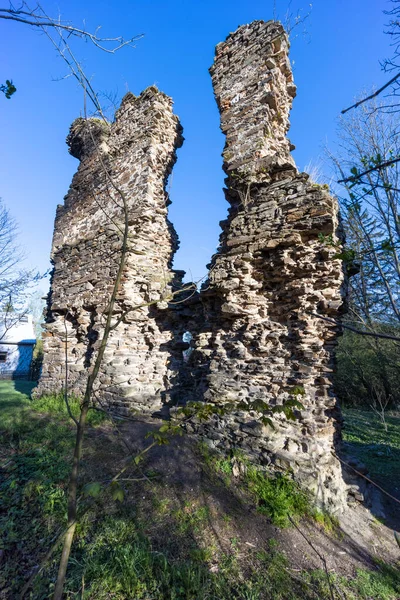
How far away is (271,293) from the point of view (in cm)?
503

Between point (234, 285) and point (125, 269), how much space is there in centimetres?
296

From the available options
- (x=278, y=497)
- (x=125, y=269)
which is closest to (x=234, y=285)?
(x=125, y=269)

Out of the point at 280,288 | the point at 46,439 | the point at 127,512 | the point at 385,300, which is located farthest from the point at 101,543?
the point at 385,300

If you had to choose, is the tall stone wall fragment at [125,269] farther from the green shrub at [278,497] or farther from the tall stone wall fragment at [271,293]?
the green shrub at [278,497]

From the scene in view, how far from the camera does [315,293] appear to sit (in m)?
4.58

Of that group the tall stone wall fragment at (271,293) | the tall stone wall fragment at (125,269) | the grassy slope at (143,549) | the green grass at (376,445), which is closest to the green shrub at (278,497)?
the grassy slope at (143,549)

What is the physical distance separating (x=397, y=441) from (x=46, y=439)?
8.98 m

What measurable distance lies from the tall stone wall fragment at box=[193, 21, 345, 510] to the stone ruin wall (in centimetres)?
2

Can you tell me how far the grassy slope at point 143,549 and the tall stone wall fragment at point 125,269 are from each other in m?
2.57

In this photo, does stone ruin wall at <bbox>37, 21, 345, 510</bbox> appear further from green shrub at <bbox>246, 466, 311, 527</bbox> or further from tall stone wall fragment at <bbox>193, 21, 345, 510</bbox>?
green shrub at <bbox>246, 466, 311, 527</bbox>

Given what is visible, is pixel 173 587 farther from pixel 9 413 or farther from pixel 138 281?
pixel 138 281

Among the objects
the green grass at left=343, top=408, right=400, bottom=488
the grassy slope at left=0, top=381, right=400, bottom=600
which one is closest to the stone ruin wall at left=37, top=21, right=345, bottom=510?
the grassy slope at left=0, top=381, right=400, bottom=600

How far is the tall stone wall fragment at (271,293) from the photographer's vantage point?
4129 millimetres

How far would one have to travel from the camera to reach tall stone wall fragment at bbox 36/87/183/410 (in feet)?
21.7
